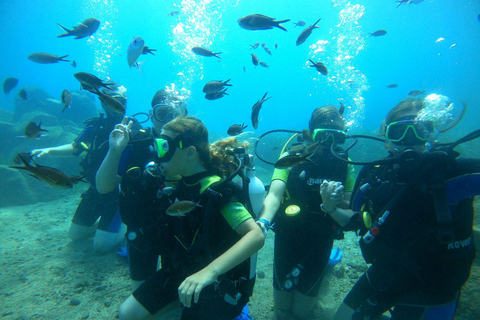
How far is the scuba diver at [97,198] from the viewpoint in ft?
15.6

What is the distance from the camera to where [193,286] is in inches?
65.0

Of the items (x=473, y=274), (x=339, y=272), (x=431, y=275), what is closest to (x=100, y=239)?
(x=339, y=272)

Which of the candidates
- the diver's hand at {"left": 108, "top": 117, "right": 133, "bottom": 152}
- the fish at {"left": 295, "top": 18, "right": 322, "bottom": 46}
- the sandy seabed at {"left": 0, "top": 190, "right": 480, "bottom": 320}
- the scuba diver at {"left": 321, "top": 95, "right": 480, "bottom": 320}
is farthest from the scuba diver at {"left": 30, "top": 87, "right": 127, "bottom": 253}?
the scuba diver at {"left": 321, "top": 95, "right": 480, "bottom": 320}

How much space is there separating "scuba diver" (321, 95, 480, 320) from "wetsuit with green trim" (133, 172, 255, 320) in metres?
1.36

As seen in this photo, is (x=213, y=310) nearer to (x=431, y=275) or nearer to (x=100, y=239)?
(x=431, y=275)

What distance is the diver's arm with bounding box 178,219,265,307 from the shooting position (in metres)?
1.63

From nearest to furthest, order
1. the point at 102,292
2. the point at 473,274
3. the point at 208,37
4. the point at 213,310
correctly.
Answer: the point at 213,310 → the point at 473,274 → the point at 102,292 → the point at 208,37

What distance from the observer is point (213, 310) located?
2.16m

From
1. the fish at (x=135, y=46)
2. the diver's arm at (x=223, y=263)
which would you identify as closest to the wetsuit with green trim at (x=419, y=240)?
the diver's arm at (x=223, y=263)

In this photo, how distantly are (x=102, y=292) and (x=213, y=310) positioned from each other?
9.13ft

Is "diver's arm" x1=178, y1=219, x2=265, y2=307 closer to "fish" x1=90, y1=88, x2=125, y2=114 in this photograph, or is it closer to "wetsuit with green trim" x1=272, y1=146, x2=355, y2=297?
"wetsuit with green trim" x1=272, y1=146, x2=355, y2=297

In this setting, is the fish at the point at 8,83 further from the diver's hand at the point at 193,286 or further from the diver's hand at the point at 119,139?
the diver's hand at the point at 193,286

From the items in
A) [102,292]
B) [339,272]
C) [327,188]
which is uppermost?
[327,188]

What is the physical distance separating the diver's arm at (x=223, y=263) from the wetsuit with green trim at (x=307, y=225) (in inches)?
58.6
